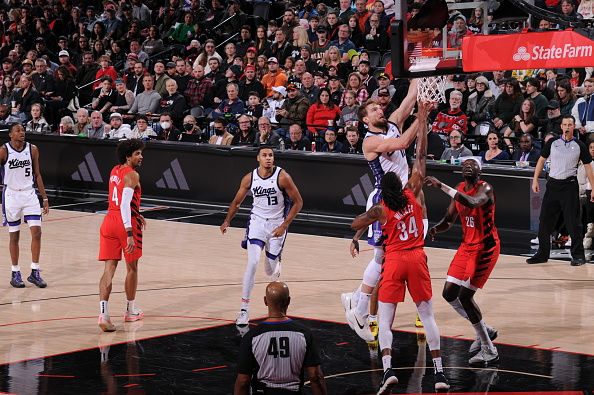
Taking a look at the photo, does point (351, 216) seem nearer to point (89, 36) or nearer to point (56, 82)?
point (56, 82)

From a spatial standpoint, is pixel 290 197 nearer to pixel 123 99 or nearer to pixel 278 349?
pixel 278 349

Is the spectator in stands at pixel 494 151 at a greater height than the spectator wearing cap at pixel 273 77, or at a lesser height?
lesser

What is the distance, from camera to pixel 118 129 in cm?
2198

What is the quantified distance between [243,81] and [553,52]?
40.3ft

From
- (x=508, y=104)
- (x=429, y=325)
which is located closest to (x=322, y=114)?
(x=508, y=104)

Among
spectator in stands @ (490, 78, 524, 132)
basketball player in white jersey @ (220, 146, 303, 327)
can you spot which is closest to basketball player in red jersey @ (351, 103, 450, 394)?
basketball player in white jersey @ (220, 146, 303, 327)

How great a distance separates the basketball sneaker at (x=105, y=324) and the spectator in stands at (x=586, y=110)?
8984mm

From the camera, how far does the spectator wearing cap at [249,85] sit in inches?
875

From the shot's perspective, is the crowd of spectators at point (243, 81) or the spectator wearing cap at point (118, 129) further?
the spectator wearing cap at point (118, 129)

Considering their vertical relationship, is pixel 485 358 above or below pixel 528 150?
below

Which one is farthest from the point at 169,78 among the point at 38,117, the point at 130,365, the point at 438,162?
the point at 130,365

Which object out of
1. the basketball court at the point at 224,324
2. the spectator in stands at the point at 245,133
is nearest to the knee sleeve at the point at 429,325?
the basketball court at the point at 224,324

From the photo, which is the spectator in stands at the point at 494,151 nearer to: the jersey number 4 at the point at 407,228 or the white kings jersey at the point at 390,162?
the white kings jersey at the point at 390,162

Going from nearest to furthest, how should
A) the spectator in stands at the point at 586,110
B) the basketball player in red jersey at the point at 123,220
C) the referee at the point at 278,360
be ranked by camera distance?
the referee at the point at 278,360
the basketball player in red jersey at the point at 123,220
the spectator in stands at the point at 586,110
